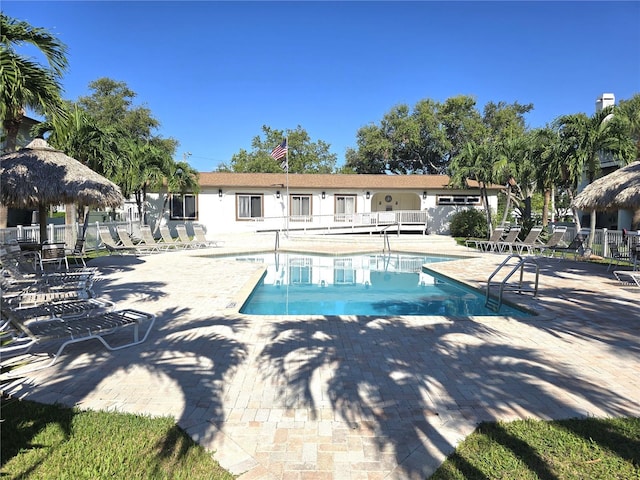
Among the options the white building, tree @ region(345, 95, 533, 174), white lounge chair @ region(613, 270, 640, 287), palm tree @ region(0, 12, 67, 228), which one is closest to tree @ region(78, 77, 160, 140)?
the white building

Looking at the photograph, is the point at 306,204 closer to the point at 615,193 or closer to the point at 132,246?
the point at 132,246

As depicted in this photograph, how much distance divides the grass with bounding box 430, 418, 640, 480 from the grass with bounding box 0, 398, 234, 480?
1.65 meters

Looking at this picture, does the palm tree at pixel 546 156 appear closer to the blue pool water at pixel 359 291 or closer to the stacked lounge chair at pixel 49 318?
the blue pool water at pixel 359 291

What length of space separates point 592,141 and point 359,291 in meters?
10.8

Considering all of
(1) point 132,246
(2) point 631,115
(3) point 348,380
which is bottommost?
(3) point 348,380

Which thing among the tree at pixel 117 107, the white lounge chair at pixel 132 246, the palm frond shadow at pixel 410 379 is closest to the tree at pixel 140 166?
the white lounge chair at pixel 132 246

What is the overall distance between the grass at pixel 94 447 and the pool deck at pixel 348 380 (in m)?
0.16

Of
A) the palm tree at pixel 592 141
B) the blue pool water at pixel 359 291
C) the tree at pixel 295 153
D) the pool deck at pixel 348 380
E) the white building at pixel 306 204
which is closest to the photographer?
the pool deck at pixel 348 380

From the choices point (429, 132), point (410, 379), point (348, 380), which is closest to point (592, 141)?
point (410, 379)

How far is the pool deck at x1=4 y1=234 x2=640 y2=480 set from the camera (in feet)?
9.55

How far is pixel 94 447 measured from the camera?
2793 millimetres

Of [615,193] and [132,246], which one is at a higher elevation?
[615,193]

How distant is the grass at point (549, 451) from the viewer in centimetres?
256

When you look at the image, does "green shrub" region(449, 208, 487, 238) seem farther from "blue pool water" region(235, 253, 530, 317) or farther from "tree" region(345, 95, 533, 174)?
"tree" region(345, 95, 533, 174)
